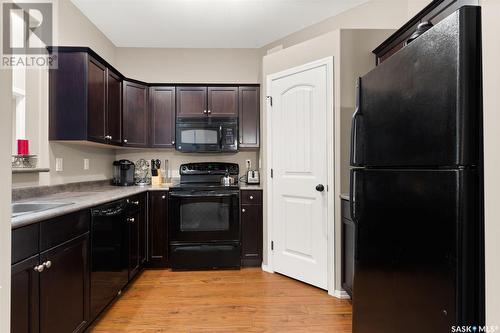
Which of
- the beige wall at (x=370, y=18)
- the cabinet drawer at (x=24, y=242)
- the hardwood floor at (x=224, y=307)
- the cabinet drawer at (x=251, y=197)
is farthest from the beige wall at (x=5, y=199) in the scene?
the beige wall at (x=370, y=18)

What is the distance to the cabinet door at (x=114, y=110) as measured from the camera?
2.77 m

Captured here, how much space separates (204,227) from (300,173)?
1.27 meters

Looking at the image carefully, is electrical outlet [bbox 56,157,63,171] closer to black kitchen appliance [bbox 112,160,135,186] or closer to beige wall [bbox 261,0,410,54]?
black kitchen appliance [bbox 112,160,135,186]

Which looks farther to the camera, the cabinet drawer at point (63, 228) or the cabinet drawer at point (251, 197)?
the cabinet drawer at point (251, 197)

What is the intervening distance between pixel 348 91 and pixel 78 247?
8.03 ft

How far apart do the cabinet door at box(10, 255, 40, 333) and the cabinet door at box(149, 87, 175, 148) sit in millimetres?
2295

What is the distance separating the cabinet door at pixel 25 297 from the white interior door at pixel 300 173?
209cm

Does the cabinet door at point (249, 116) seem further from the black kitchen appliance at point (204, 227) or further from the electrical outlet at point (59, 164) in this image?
the electrical outlet at point (59, 164)

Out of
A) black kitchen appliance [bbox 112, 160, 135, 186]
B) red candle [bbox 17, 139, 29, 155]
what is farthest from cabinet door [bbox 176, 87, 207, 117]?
red candle [bbox 17, 139, 29, 155]

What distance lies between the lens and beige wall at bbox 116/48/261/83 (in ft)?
12.1

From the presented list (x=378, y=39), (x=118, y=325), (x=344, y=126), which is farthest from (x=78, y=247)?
(x=378, y=39)

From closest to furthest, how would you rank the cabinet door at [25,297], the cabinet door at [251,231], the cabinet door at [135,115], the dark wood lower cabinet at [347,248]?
the cabinet door at [25,297]
the dark wood lower cabinet at [347,248]
the cabinet door at [251,231]
the cabinet door at [135,115]

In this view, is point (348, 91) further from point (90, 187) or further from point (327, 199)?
point (90, 187)

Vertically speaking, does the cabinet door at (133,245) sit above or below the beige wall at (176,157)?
below
